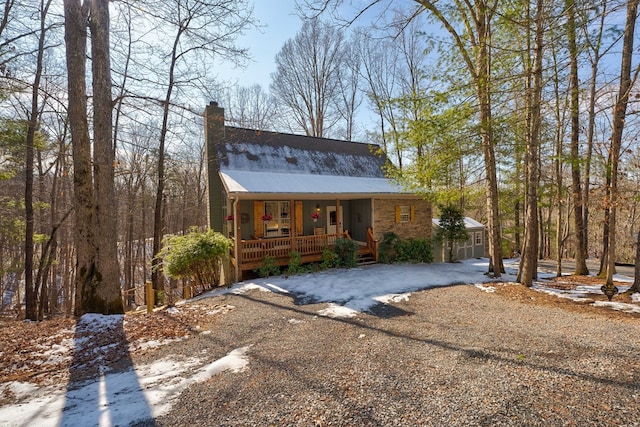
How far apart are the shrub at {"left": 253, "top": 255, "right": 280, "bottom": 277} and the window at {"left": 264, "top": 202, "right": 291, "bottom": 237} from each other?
1.91 metres

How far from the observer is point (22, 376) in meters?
3.77

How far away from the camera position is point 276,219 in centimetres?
1194

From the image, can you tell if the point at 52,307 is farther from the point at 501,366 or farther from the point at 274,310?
the point at 501,366

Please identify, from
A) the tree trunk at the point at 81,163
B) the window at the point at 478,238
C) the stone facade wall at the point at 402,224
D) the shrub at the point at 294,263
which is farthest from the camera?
the window at the point at 478,238

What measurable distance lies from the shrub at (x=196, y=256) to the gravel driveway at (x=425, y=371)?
11.1 ft

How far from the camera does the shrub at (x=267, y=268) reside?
379 inches

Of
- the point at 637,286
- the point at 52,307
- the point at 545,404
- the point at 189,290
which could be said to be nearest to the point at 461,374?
the point at 545,404

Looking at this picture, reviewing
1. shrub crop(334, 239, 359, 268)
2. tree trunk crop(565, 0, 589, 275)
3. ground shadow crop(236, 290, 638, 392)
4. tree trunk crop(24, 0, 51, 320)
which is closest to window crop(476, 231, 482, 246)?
tree trunk crop(565, 0, 589, 275)

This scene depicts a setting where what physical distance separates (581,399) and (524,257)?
20.8ft

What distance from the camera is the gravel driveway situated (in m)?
2.61

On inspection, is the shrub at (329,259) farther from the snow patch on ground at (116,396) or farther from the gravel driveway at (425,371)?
the snow patch on ground at (116,396)

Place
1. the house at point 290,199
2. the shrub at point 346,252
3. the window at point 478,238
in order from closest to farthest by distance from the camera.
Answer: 1. the house at point 290,199
2. the shrub at point 346,252
3. the window at point 478,238

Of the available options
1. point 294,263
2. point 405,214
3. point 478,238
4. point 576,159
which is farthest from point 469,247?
point 294,263

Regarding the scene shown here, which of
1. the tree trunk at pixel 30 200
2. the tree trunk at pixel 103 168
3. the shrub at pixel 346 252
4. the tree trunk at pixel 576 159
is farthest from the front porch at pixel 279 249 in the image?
the tree trunk at pixel 30 200
